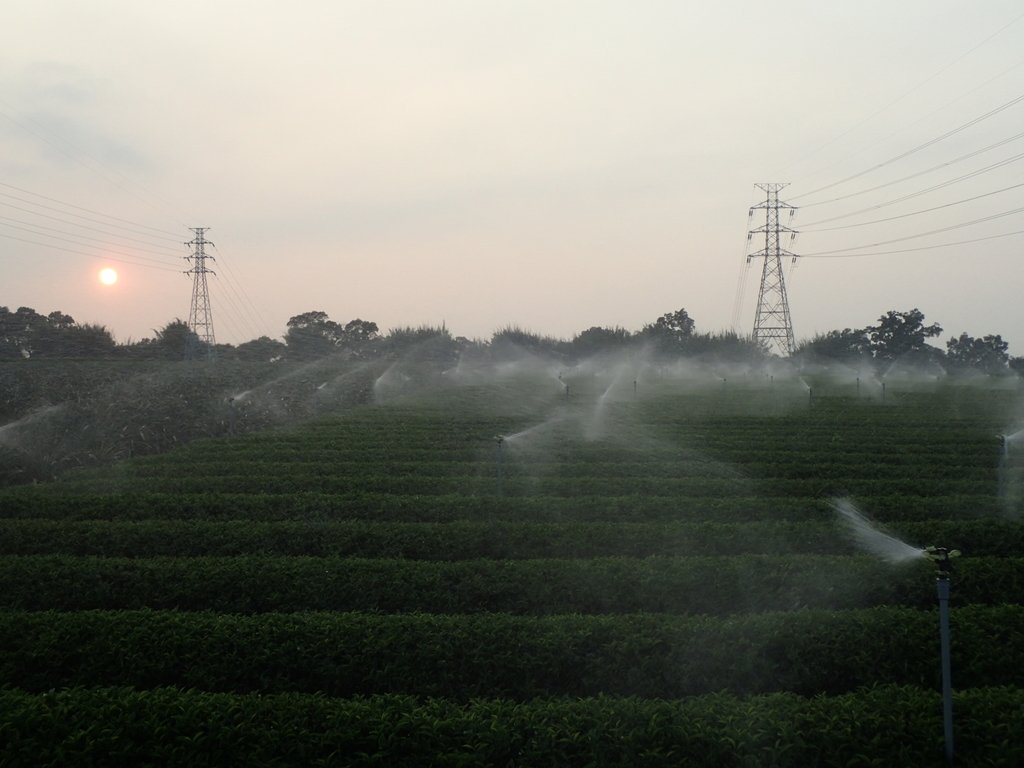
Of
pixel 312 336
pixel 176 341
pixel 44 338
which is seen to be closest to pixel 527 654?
pixel 44 338

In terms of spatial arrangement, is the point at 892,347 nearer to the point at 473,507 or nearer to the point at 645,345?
the point at 645,345

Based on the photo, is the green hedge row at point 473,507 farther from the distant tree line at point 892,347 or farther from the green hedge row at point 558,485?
the distant tree line at point 892,347

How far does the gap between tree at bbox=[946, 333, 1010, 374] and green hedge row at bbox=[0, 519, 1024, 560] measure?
7098cm

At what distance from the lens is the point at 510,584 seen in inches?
343

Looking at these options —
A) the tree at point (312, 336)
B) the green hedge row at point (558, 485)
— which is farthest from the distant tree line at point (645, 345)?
the green hedge row at point (558, 485)

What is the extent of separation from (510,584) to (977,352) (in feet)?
269

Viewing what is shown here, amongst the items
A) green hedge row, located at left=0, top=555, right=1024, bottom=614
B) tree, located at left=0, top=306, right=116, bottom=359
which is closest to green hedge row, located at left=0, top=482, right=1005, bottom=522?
green hedge row, located at left=0, top=555, right=1024, bottom=614

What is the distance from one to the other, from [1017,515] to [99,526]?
13688 millimetres

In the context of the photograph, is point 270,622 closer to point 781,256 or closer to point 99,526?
point 99,526

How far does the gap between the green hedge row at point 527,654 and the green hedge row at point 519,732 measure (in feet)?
2.74

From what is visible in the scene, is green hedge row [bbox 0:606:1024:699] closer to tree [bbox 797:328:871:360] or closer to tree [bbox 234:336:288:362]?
tree [bbox 234:336:288:362]

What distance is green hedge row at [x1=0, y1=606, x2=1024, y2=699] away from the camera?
21.6 ft

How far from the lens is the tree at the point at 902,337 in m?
71.3

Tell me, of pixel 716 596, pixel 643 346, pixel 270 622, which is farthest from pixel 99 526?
pixel 643 346
